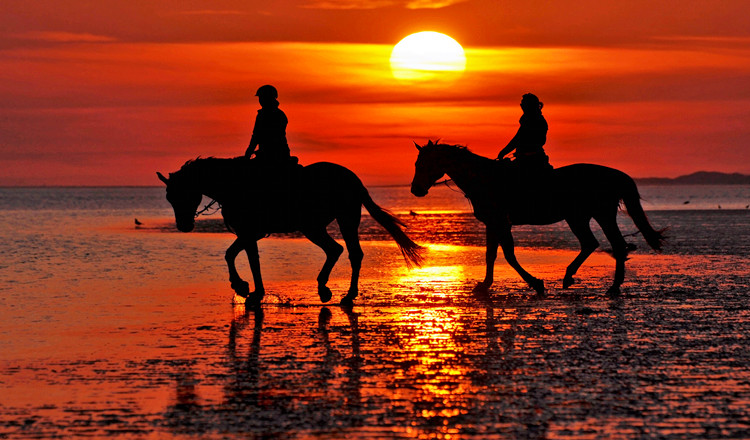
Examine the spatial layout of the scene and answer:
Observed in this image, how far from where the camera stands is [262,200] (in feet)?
45.4

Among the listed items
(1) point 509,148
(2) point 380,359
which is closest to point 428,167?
(1) point 509,148

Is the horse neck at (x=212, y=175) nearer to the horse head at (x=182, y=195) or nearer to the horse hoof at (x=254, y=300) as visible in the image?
the horse head at (x=182, y=195)

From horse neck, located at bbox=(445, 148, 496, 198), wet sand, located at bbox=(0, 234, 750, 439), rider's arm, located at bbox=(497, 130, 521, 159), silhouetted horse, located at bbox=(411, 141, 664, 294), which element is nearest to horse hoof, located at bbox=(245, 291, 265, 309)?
wet sand, located at bbox=(0, 234, 750, 439)

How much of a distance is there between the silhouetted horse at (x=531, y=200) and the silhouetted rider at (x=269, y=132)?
2.05 metres

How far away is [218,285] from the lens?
55.1 ft

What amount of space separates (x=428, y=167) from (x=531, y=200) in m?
1.82

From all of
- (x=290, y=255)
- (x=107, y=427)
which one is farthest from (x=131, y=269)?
(x=107, y=427)

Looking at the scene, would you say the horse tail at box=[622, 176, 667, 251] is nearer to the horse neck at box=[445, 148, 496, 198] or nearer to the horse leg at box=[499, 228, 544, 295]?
the horse leg at box=[499, 228, 544, 295]

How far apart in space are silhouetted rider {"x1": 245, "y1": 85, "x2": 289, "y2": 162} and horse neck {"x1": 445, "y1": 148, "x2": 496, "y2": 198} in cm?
254

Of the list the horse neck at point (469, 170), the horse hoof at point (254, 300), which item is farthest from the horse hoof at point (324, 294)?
the horse neck at point (469, 170)

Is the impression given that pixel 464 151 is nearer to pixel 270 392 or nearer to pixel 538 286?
pixel 538 286

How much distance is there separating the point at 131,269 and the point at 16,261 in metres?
3.85

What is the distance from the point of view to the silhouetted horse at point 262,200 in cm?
1362

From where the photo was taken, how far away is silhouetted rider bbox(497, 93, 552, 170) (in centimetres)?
1514
